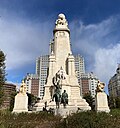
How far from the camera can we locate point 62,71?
35.6m

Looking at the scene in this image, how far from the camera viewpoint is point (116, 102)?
60062 millimetres

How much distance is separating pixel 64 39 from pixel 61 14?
705 cm

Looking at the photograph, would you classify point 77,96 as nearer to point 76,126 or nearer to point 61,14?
point 61,14

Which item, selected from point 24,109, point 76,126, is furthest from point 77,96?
point 76,126

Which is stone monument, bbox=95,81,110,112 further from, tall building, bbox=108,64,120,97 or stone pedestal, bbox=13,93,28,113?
tall building, bbox=108,64,120,97

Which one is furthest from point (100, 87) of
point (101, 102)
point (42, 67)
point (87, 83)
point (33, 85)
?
point (42, 67)

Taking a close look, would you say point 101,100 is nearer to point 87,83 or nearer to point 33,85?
point 87,83

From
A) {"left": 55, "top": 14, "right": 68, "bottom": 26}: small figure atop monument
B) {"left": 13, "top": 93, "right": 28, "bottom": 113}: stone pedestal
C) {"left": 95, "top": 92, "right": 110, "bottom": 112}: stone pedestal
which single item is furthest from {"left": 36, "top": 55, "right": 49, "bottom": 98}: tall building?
{"left": 95, "top": 92, "right": 110, "bottom": 112}: stone pedestal

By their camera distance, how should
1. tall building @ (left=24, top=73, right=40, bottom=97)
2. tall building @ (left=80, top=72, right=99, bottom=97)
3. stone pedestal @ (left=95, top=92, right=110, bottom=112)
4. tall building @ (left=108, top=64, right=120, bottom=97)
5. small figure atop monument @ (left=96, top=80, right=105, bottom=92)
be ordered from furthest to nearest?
tall building @ (left=80, top=72, right=99, bottom=97) → tall building @ (left=24, top=73, right=40, bottom=97) → tall building @ (left=108, top=64, right=120, bottom=97) → small figure atop monument @ (left=96, top=80, right=105, bottom=92) → stone pedestal @ (left=95, top=92, right=110, bottom=112)

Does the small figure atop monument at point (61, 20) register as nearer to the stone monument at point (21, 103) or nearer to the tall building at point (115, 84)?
the stone monument at point (21, 103)

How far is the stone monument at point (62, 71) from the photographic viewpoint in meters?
33.7

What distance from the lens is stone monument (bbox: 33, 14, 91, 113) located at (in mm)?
33681

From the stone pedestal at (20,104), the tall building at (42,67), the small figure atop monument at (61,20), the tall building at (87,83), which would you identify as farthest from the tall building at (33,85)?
the stone pedestal at (20,104)

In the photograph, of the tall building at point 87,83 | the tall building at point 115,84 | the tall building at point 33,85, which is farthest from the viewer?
the tall building at point 87,83
